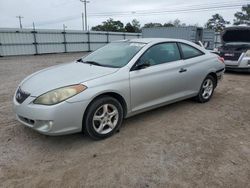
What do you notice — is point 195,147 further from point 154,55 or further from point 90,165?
point 154,55

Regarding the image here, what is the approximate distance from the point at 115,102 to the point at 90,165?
101cm

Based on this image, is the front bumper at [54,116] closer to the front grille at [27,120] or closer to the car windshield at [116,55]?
the front grille at [27,120]

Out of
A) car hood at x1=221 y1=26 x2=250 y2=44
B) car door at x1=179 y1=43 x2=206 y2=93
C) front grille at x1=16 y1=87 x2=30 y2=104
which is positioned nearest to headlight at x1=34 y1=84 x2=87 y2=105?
front grille at x1=16 y1=87 x2=30 y2=104

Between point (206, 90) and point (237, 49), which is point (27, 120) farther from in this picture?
point (237, 49)

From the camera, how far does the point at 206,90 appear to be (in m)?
5.23

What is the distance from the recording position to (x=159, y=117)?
14.2 ft

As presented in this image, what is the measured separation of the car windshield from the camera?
3830 millimetres

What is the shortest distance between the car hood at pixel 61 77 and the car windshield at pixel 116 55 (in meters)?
0.22

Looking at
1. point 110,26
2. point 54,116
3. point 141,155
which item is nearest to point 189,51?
point 141,155

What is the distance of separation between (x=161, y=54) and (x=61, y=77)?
186 cm

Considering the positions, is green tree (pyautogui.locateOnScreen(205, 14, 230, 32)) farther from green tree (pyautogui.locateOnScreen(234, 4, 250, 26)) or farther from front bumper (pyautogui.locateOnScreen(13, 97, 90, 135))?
front bumper (pyautogui.locateOnScreen(13, 97, 90, 135))

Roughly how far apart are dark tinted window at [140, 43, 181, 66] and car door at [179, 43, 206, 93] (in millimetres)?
193

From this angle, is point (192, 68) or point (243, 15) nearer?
point (192, 68)

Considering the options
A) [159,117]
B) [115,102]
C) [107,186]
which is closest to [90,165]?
[107,186]
